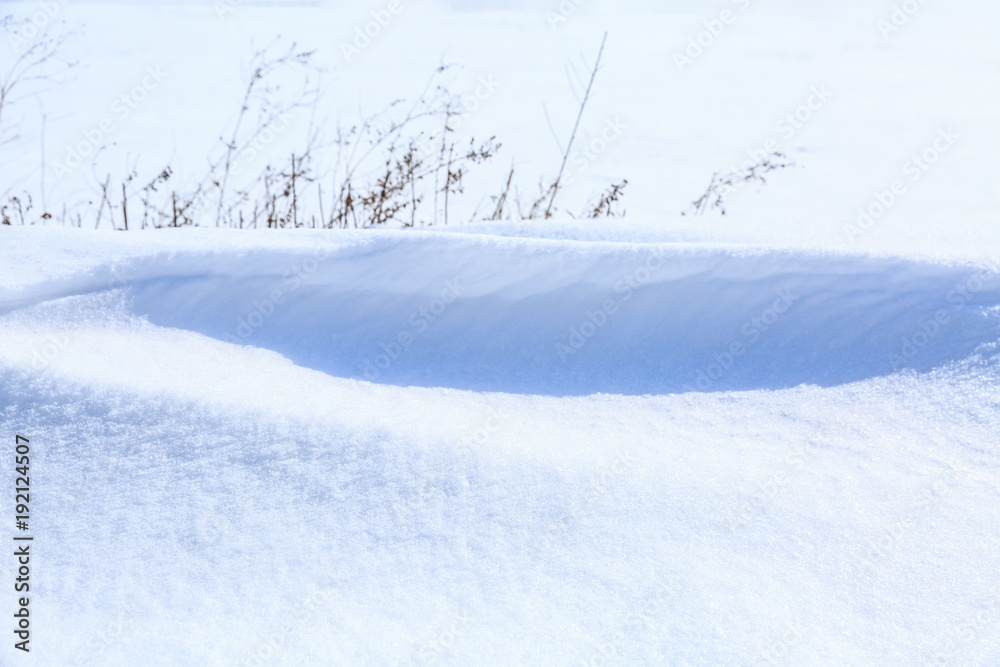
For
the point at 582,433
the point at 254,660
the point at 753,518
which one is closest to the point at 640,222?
the point at 582,433

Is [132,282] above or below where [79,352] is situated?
above

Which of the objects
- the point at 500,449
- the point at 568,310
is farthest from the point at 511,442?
the point at 568,310

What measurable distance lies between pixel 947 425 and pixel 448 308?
106cm

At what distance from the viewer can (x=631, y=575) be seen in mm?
1200

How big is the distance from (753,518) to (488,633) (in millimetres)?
477

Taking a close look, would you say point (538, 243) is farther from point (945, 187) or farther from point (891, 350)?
point (945, 187)

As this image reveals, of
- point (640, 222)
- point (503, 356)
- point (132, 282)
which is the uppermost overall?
point (640, 222)

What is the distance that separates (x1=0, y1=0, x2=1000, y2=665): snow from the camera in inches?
45.5

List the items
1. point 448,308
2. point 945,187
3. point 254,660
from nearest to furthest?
1. point 254,660
2. point 448,308
3. point 945,187

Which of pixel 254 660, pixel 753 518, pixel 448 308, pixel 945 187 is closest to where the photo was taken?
pixel 254 660

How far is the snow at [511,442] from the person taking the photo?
116cm

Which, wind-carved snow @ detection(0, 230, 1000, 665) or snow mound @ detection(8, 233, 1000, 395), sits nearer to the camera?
wind-carved snow @ detection(0, 230, 1000, 665)

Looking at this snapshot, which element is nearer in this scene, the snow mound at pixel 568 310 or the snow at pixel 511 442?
the snow at pixel 511 442

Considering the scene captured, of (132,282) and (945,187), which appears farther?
(945,187)
